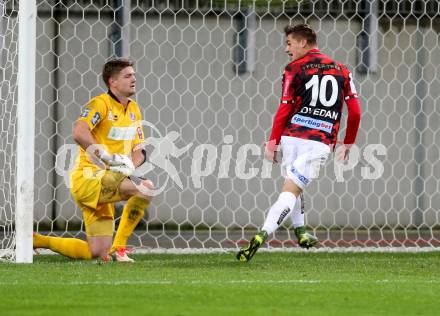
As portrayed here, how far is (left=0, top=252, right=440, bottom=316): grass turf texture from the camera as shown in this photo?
5160 millimetres

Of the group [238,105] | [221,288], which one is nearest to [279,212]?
[221,288]

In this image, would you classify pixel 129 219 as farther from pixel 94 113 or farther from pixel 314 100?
pixel 314 100

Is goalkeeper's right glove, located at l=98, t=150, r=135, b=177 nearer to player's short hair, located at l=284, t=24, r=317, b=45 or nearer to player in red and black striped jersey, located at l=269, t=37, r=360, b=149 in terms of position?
player in red and black striped jersey, located at l=269, t=37, r=360, b=149

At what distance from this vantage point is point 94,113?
7672mm

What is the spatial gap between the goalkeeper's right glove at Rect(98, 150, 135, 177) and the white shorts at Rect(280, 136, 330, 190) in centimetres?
96

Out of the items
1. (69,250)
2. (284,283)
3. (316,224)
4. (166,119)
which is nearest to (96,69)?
(166,119)

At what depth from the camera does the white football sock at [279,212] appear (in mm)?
7381

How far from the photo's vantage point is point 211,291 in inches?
225

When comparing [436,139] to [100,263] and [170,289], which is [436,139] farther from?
[170,289]

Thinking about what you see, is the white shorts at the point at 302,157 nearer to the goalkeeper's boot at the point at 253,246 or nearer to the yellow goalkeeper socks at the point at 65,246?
the goalkeeper's boot at the point at 253,246

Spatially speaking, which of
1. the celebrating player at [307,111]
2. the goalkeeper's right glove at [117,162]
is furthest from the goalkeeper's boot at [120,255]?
the celebrating player at [307,111]

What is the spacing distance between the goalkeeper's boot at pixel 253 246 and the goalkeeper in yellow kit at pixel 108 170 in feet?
2.36

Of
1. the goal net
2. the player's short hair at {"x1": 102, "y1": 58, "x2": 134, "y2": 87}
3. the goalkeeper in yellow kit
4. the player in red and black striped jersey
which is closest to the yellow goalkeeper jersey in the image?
the goalkeeper in yellow kit

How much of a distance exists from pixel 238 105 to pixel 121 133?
3.12 m
